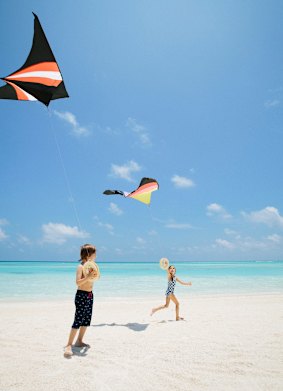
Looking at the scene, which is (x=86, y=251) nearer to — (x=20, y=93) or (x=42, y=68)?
(x=20, y=93)

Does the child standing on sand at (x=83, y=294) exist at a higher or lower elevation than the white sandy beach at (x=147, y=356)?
higher

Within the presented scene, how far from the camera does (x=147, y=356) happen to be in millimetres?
4031

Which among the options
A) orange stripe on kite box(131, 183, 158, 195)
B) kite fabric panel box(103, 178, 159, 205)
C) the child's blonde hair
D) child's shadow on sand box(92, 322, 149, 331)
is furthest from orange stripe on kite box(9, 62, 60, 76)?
child's shadow on sand box(92, 322, 149, 331)

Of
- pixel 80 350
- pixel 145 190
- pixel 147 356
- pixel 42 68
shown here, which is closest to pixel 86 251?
pixel 80 350

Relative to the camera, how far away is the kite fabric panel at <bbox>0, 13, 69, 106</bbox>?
15.8ft

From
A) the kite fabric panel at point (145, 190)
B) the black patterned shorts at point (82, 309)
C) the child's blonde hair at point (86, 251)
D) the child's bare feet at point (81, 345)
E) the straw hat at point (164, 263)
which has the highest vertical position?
the kite fabric panel at point (145, 190)

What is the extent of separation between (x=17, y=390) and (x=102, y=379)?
0.93m

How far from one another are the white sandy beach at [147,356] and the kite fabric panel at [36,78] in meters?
4.41

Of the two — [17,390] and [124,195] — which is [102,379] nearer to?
[17,390]

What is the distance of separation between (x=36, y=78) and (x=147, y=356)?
5.08m

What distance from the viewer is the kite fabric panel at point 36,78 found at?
15.8 feet

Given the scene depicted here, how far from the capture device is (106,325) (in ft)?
20.2

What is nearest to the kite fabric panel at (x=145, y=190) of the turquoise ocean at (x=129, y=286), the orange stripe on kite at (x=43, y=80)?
the orange stripe on kite at (x=43, y=80)

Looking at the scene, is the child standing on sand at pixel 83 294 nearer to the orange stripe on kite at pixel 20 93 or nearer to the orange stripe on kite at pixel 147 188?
the orange stripe on kite at pixel 20 93
